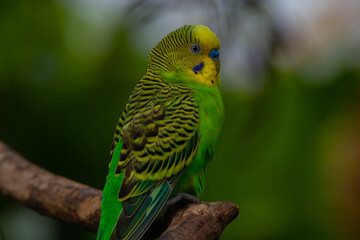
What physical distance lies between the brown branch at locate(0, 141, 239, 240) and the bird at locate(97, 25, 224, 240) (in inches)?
3.0

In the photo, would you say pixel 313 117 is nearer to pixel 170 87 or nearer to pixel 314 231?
pixel 314 231

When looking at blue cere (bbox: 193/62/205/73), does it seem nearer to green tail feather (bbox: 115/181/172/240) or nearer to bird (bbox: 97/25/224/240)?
bird (bbox: 97/25/224/240)

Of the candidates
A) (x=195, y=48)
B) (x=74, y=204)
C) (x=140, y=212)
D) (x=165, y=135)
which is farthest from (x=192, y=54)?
(x=74, y=204)

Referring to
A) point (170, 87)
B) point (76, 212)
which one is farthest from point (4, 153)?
point (170, 87)

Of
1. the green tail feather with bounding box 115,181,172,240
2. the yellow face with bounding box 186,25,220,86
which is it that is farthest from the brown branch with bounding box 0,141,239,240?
the yellow face with bounding box 186,25,220,86

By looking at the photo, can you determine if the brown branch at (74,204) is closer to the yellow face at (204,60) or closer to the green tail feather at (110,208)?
the green tail feather at (110,208)

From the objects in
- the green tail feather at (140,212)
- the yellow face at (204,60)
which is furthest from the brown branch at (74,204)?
the yellow face at (204,60)

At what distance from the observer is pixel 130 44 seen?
87.4 inches

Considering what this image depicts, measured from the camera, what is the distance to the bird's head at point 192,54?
3.93ft

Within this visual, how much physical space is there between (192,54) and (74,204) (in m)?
0.53

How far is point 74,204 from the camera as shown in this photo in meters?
1.34

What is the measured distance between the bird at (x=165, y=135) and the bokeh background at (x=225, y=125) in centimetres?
93

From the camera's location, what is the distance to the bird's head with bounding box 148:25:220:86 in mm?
1197

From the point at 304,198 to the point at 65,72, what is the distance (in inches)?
51.0
